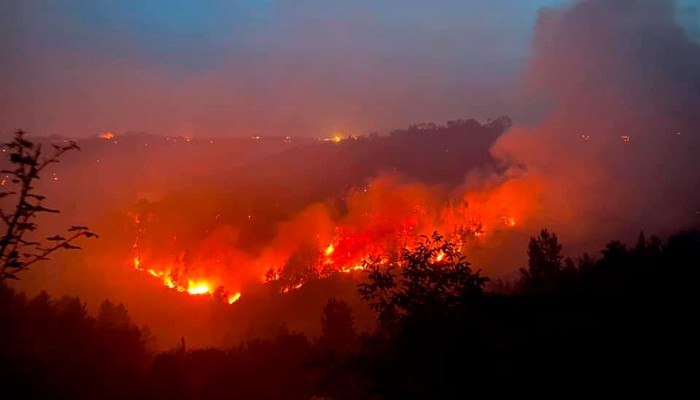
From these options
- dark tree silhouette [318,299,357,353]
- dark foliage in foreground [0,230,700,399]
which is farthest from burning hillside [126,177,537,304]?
dark foliage in foreground [0,230,700,399]

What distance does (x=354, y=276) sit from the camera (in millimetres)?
104625

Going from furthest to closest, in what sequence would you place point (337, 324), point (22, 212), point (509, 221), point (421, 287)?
point (509, 221) → point (337, 324) → point (421, 287) → point (22, 212)

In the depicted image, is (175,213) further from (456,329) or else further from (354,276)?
(456,329)

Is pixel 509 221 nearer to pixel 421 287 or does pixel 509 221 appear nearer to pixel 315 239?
pixel 315 239

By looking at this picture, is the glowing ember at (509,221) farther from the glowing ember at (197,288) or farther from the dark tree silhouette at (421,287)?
the dark tree silhouette at (421,287)

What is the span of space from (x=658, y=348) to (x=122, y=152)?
167 metres

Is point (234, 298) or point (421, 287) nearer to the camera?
point (421, 287)

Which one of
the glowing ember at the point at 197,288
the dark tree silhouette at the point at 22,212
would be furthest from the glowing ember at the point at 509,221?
the dark tree silhouette at the point at 22,212

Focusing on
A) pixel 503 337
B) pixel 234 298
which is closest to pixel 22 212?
A: pixel 503 337

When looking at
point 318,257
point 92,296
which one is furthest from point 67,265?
point 318,257

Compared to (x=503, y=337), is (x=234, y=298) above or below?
above

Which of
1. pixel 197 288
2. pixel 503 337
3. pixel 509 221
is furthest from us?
pixel 197 288

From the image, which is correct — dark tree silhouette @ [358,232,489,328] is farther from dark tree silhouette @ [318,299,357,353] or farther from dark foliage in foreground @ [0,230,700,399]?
dark tree silhouette @ [318,299,357,353]

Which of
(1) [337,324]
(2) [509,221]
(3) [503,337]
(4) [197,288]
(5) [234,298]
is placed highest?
(2) [509,221]
